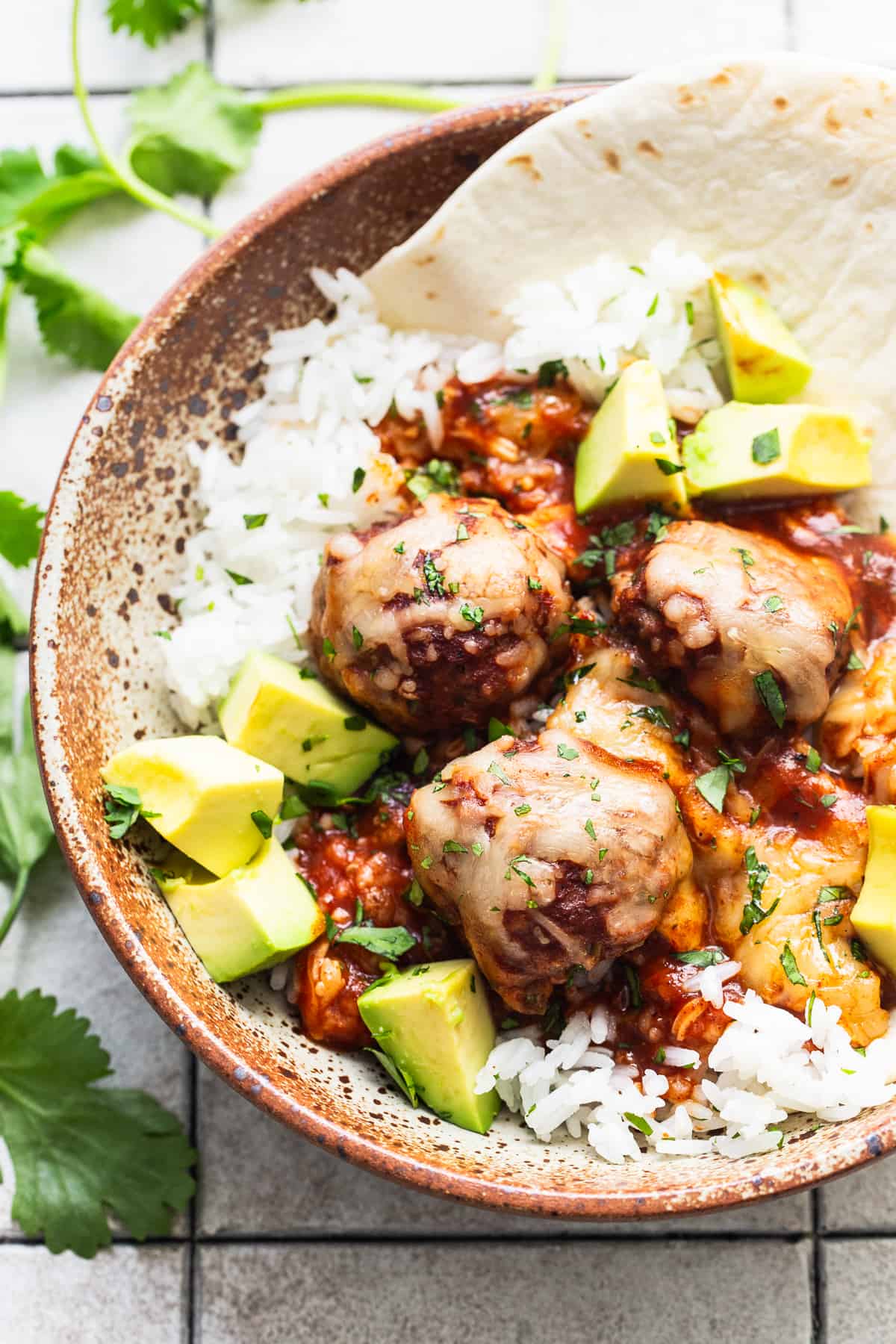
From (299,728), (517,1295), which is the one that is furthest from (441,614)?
(517,1295)

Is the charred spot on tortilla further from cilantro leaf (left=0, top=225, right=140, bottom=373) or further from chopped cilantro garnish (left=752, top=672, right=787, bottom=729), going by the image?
chopped cilantro garnish (left=752, top=672, right=787, bottom=729)

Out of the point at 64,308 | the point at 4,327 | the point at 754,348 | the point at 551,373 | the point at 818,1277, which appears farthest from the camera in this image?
the point at 4,327

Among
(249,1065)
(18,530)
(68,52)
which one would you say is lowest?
(249,1065)

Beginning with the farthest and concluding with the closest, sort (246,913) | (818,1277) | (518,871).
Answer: (818,1277) → (246,913) → (518,871)

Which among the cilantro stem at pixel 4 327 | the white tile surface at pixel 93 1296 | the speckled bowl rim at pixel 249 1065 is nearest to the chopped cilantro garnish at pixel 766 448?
the speckled bowl rim at pixel 249 1065

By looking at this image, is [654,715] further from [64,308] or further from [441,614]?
[64,308]

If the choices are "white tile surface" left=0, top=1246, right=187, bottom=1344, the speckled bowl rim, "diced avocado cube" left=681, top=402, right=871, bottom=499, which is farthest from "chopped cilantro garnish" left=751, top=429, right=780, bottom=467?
"white tile surface" left=0, top=1246, right=187, bottom=1344
